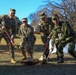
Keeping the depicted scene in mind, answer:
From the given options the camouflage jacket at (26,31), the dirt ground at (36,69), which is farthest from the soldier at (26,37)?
the dirt ground at (36,69)

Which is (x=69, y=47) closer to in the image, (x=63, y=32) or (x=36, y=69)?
(x=63, y=32)

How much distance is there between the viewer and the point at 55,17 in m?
11.3

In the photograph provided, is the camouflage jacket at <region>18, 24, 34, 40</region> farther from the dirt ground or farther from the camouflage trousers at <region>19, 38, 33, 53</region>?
the dirt ground

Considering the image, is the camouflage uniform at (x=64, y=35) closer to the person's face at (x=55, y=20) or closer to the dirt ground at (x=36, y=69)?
the person's face at (x=55, y=20)

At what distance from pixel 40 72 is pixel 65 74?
87 cm

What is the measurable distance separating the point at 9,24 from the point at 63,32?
2.13m

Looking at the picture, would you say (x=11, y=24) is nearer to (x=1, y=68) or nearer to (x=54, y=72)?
(x=1, y=68)

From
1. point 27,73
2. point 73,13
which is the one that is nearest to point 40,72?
point 27,73

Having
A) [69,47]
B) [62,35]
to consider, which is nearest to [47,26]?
[62,35]

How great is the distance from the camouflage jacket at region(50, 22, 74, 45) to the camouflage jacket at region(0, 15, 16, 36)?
5.18 ft

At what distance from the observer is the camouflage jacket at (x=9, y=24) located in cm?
1190

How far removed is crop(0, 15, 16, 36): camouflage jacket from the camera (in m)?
11.9

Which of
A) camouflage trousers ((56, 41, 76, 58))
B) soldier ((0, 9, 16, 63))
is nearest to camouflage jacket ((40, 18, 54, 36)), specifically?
camouflage trousers ((56, 41, 76, 58))

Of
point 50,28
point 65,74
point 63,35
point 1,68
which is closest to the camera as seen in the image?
point 65,74
